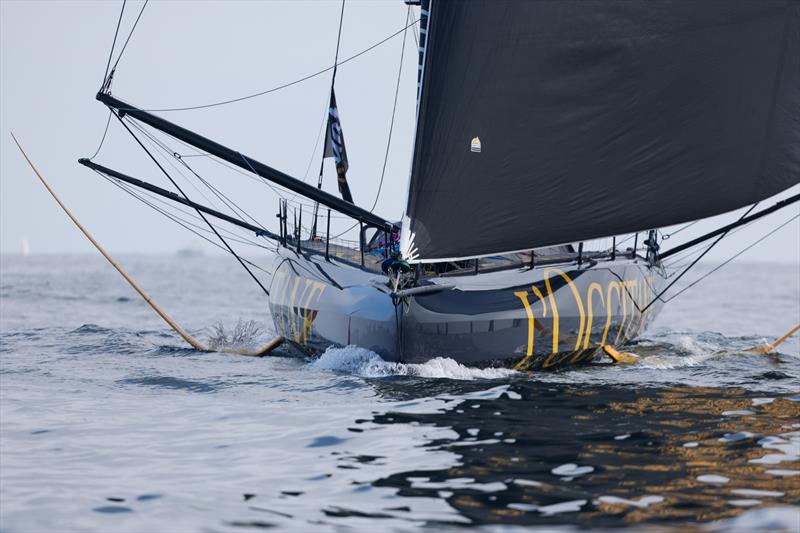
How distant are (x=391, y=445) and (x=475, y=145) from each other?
13.2ft

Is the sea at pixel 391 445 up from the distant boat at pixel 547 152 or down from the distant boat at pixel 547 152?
down

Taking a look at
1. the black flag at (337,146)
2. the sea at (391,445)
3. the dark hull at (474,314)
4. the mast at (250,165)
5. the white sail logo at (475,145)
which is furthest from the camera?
the black flag at (337,146)

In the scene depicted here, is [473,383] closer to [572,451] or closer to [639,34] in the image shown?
[572,451]

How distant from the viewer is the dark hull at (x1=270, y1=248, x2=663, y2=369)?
10484mm

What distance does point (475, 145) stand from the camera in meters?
10.4

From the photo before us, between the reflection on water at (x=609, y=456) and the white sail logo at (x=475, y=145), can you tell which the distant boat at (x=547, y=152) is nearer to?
the white sail logo at (x=475, y=145)

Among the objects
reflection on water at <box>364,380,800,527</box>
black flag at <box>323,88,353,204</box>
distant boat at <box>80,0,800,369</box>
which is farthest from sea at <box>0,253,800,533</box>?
black flag at <box>323,88,353,204</box>

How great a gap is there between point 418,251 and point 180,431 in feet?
11.4

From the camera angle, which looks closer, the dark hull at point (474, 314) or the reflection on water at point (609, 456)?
the reflection on water at point (609, 456)

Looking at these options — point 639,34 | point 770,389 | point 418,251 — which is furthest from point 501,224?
point 770,389

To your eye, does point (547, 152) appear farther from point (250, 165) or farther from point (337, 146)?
point (337, 146)

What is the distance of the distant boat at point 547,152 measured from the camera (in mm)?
10391

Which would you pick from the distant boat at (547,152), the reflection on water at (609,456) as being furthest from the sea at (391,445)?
the distant boat at (547,152)

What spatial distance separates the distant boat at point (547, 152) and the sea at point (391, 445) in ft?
2.15
